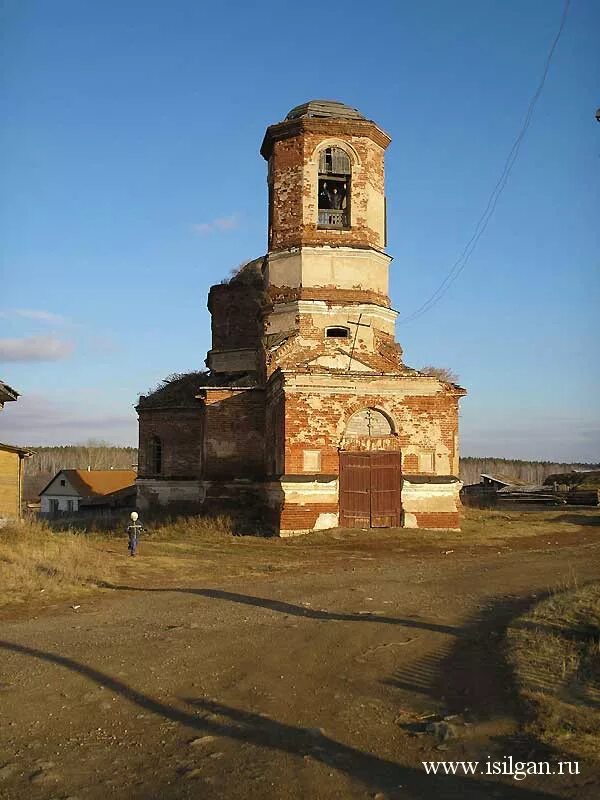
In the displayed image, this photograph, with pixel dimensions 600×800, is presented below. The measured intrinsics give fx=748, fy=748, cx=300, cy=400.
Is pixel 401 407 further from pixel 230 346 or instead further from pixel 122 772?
pixel 122 772

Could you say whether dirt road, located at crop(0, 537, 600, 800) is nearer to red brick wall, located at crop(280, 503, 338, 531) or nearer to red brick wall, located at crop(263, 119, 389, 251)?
red brick wall, located at crop(280, 503, 338, 531)

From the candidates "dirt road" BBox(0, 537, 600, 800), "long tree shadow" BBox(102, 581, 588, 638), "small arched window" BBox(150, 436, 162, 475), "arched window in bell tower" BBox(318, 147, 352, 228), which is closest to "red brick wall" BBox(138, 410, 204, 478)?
"small arched window" BBox(150, 436, 162, 475)

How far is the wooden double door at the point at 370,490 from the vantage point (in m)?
20.6

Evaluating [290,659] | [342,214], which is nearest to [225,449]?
[342,214]

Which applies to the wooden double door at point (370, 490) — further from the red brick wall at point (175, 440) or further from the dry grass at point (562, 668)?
the dry grass at point (562, 668)

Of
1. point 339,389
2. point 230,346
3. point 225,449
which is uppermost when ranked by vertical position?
point 230,346

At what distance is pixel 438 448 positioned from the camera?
21.1 metres

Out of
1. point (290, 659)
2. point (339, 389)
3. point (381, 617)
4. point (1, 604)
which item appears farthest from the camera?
point (339, 389)

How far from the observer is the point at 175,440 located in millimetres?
29234

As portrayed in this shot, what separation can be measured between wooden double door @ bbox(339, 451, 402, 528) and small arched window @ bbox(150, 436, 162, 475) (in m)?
11.1

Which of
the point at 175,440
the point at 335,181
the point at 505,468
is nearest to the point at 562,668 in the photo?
the point at 335,181

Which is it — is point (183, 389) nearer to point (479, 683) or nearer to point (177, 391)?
point (177, 391)

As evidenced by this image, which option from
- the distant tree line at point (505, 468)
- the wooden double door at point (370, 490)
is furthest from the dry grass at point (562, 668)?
the distant tree line at point (505, 468)

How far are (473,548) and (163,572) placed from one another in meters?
7.92
